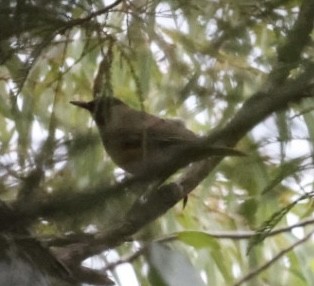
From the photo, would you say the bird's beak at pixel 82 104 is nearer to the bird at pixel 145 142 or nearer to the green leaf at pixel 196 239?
the bird at pixel 145 142

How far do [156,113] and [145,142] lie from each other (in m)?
0.13

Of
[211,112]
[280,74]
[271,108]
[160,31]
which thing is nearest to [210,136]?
[271,108]

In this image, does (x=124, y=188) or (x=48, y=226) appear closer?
(x=124, y=188)

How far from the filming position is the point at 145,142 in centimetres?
86

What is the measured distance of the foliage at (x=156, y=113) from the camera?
57 cm

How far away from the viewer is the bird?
0.53 meters

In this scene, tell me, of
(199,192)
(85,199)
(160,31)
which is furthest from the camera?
Answer: (199,192)

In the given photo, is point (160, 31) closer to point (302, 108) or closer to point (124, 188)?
point (302, 108)

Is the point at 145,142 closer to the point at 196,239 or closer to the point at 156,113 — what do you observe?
the point at 156,113

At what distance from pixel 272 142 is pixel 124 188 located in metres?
0.16

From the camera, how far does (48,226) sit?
63 cm

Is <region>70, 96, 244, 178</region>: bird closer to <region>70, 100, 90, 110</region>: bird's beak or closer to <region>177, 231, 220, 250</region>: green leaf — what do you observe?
<region>70, 100, 90, 110</region>: bird's beak

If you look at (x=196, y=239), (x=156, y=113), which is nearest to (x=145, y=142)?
(x=156, y=113)

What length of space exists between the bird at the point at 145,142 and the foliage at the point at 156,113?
1cm
